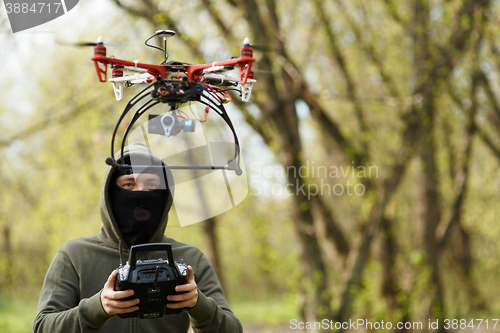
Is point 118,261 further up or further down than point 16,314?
further up

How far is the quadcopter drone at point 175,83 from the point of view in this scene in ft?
4.85

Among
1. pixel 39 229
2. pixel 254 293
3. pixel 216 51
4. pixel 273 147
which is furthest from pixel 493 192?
pixel 39 229

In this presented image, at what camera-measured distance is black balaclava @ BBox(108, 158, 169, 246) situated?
1940 mm

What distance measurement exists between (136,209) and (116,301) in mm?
529

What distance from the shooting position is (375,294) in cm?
714

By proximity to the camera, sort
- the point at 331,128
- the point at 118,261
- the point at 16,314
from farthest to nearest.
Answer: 1. the point at 16,314
2. the point at 331,128
3. the point at 118,261

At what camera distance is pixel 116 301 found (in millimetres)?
1517

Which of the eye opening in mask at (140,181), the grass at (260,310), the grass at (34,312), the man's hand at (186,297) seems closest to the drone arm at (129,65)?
the eye opening in mask at (140,181)

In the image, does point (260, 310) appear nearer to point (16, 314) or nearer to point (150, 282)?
point (16, 314)

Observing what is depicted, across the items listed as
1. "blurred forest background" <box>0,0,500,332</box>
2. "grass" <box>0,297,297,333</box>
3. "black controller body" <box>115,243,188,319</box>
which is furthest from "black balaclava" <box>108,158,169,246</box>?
"grass" <box>0,297,297,333</box>

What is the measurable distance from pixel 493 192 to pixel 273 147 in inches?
278

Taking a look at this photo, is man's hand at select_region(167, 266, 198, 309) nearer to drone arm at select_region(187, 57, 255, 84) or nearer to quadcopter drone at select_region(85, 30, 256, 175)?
quadcopter drone at select_region(85, 30, 256, 175)

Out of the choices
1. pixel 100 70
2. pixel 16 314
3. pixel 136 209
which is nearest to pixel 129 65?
pixel 100 70

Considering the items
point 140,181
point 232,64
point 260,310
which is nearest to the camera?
point 232,64
